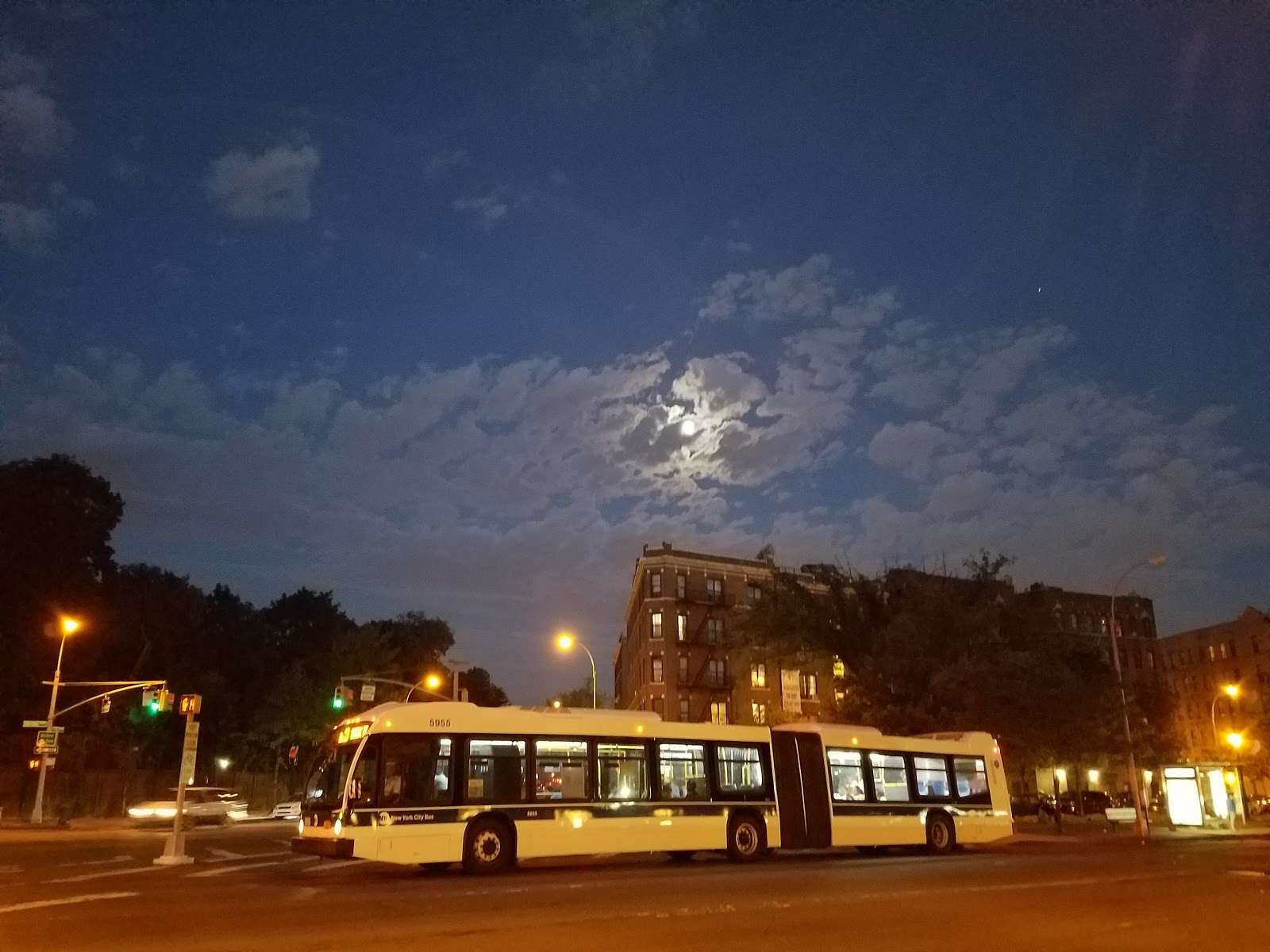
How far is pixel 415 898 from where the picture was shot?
1431 centimetres

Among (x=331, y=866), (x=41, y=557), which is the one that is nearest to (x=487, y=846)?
(x=331, y=866)

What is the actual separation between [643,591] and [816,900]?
63210 mm

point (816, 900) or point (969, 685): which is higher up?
point (969, 685)

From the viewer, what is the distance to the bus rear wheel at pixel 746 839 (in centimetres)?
2195

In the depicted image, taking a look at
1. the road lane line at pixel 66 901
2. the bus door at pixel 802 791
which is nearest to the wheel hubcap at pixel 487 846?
the road lane line at pixel 66 901

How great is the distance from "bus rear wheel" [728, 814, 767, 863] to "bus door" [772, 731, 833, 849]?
60 cm

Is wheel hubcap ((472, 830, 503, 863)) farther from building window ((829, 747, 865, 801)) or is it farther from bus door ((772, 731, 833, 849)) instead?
building window ((829, 747, 865, 801))

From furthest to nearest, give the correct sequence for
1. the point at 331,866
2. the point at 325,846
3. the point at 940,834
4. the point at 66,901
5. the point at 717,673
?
the point at 717,673
the point at 940,834
the point at 331,866
the point at 325,846
the point at 66,901

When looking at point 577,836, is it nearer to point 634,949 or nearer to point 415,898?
point 415,898

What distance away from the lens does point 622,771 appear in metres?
20.8

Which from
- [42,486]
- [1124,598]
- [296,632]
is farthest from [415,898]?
[1124,598]

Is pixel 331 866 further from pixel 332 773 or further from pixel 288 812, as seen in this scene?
pixel 288 812

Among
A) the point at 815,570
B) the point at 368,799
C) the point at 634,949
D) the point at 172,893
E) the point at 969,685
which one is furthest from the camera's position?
the point at 815,570

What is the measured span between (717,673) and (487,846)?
5663 centimetres
